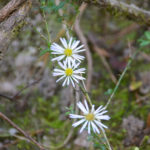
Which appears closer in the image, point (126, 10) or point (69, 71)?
point (69, 71)

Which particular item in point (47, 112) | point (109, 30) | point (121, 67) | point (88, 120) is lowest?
point (88, 120)

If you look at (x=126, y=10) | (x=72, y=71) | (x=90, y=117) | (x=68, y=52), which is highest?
(x=126, y=10)

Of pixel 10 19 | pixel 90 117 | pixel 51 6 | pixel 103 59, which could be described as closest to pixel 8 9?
pixel 10 19

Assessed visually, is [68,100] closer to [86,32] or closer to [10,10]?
[86,32]

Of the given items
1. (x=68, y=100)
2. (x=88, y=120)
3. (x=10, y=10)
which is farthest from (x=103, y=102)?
(x=10, y=10)

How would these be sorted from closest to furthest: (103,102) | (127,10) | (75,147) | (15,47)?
(127,10) → (75,147) → (103,102) → (15,47)

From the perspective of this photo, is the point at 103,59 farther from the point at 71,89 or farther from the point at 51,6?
the point at 51,6

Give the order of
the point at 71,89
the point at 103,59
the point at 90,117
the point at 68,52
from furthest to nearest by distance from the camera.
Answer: the point at 103,59
the point at 71,89
the point at 68,52
the point at 90,117
